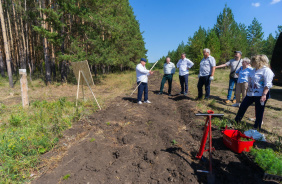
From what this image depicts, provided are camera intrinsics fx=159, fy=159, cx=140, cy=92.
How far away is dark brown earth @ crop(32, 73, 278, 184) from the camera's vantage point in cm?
248

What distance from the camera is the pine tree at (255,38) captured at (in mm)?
36875

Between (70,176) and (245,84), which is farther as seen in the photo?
(245,84)

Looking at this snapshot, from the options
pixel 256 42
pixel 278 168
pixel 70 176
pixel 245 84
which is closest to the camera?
pixel 278 168

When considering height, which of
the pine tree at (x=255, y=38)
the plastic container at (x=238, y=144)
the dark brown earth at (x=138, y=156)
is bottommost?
the dark brown earth at (x=138, y=156)

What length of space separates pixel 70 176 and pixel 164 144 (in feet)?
6.01

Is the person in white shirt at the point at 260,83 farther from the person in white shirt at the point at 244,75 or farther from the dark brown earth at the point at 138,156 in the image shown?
the person in white shirt at the point at 244,75

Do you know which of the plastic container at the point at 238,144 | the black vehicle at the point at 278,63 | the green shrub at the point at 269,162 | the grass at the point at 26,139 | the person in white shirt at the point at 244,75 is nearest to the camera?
the green shrub at the point at 269,162

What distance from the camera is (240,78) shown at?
5375 mm

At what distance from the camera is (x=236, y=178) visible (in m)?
2.39

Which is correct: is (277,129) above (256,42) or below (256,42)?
below

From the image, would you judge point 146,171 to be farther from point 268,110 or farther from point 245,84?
point 268,110

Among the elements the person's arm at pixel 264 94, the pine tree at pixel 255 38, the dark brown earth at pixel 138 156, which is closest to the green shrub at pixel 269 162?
the dark brown earth at pixel 138 156

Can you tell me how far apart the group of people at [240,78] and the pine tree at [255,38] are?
3913 cm

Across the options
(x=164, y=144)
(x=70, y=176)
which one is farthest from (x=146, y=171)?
(x=70, y=176)
